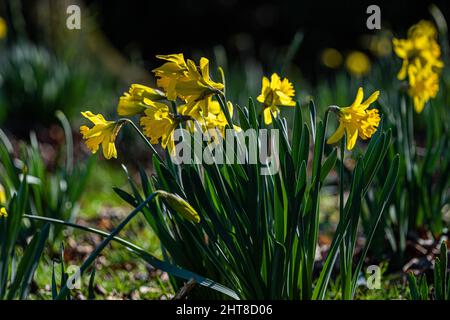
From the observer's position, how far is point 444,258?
183cm

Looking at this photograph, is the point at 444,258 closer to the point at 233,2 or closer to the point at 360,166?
the point at 360,166

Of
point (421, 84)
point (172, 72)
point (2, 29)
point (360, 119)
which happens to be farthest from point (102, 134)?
point (2, 29)

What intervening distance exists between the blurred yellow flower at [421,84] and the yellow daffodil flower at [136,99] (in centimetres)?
113

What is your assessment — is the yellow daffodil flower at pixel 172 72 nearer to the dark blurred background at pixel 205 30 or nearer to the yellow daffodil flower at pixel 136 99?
the yellow daffodil flower at pixel 136 99

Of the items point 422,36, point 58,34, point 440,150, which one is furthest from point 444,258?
point 58,34

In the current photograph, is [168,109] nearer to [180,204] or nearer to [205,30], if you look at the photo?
[180,204]

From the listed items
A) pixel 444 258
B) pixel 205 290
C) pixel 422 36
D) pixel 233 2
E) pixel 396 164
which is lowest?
pixel 205 290

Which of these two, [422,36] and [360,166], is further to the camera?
[422,36]

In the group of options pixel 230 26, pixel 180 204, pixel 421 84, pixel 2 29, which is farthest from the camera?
pixel 230 26

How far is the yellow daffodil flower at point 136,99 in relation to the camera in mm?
1924

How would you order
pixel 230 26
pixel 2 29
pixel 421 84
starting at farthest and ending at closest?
1. pixel 230 26
2. pixel 2 29
3. pixel 421 84

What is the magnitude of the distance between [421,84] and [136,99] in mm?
1214

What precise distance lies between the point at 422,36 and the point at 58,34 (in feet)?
13.7

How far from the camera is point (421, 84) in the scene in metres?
2.66
